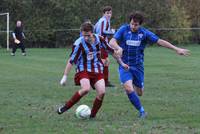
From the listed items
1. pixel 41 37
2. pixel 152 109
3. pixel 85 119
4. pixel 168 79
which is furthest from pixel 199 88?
pixel 41 37

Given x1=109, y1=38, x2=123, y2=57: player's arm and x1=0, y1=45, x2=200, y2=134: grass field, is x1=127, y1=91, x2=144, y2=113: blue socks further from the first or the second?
x1=109, y1=38, x2=123, y2=57: player's arm

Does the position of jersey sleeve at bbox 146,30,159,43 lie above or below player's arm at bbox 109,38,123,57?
above

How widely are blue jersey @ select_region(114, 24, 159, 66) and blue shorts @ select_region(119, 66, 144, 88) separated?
0.11 m

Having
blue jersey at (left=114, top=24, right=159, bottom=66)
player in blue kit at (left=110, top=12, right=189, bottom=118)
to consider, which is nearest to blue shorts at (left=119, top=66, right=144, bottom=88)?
player in blue kit at (left=110, top=12, right=189, bottom=118)

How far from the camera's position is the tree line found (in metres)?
42.8

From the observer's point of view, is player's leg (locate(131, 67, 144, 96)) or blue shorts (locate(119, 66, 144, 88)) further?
player's leg (locate(131, 67, 144, 96))

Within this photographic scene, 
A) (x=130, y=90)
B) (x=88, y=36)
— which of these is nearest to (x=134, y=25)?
(x=88, y=36)

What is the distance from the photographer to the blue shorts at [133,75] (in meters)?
9.68

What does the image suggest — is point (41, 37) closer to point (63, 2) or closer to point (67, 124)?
point (63, 2)

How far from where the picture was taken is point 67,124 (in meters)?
8.55

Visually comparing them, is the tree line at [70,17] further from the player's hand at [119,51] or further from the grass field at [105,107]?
the player's hand at [119,51]

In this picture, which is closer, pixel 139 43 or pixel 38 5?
pixel 139 43

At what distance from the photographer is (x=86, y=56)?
9.16m

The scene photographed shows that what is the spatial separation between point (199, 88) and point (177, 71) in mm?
5837
